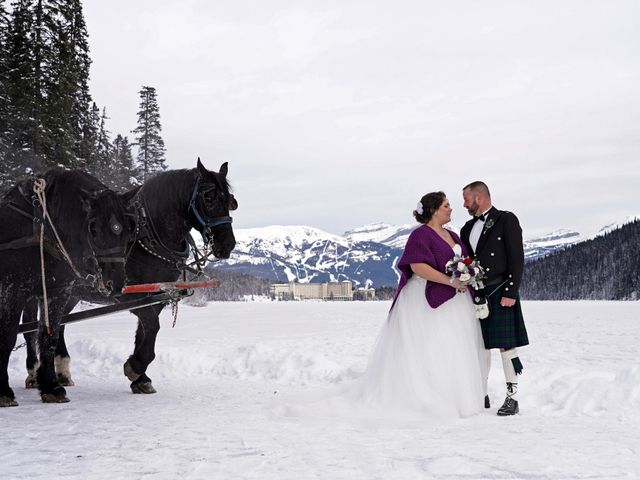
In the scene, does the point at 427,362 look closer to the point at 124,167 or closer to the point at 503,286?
the point at 503,286

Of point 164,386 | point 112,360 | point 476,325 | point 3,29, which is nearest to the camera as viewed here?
point 476,325

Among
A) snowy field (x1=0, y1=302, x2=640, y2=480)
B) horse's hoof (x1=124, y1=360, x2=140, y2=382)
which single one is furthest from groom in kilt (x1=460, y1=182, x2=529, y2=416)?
horse's hoof (x1=124, y1=360, x2=140, y2=382)

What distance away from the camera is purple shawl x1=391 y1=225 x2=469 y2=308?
626 cm

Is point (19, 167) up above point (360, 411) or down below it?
above

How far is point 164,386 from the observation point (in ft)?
27.2

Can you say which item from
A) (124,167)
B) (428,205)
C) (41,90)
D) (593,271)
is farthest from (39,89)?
(593,271)

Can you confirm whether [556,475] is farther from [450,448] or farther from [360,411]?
[360,411]

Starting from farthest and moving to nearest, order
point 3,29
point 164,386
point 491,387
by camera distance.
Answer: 1. point 3,29
2. point 164,386
3. point 491,387

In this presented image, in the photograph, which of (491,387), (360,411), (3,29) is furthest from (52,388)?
(3,29)

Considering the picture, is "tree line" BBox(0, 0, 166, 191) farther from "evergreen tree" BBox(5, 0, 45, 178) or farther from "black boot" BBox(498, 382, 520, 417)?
"black boot" BBox(498, 382, 520, 417)

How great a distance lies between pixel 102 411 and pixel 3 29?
2437 cm

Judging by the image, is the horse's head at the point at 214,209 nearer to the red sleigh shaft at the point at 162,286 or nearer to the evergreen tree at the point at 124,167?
the red sleigh shaft at the point at 162,286

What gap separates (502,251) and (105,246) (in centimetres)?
429

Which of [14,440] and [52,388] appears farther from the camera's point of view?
[52,388]
